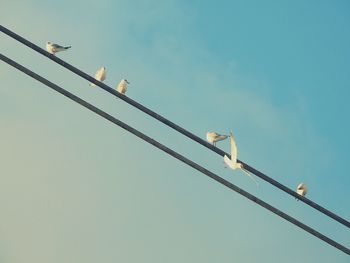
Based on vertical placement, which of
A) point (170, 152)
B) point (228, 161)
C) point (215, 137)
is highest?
point (215, 137)

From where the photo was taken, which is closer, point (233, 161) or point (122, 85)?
point (233, 161)

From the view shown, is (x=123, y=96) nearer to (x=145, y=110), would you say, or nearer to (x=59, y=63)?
(x=145, y=110)

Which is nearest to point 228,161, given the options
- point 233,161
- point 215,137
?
point 233,161

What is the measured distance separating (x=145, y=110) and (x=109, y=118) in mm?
482

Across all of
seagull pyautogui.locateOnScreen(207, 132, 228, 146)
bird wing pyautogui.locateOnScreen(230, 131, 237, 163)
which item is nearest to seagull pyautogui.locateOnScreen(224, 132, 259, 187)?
bird wing pyautogui.locateOnScreen(230, 131, 237, 163)

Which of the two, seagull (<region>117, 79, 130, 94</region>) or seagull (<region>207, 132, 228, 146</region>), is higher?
seagull (<region>117, 79, 130, 94</region>)

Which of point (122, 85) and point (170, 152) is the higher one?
point (122, 85)

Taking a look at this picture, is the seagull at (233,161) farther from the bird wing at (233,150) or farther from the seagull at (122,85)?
the seagull at (122,85)

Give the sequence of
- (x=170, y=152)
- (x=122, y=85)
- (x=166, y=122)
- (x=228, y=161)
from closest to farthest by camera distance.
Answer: (x=170, y=152)
(x=166, y=122)
(x=228, y=161)
(x=122, y=85)

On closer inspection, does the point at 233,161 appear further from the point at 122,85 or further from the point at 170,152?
the point at 122,85

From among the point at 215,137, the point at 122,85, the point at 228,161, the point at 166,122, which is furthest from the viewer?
the point at 122,85

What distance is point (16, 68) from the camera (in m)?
7.23

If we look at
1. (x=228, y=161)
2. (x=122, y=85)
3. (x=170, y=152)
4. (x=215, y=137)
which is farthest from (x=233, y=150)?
(x=122, y=85)

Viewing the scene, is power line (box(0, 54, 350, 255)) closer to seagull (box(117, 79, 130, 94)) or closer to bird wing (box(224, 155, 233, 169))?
bird wing (box(224, 155, 233, 169))
